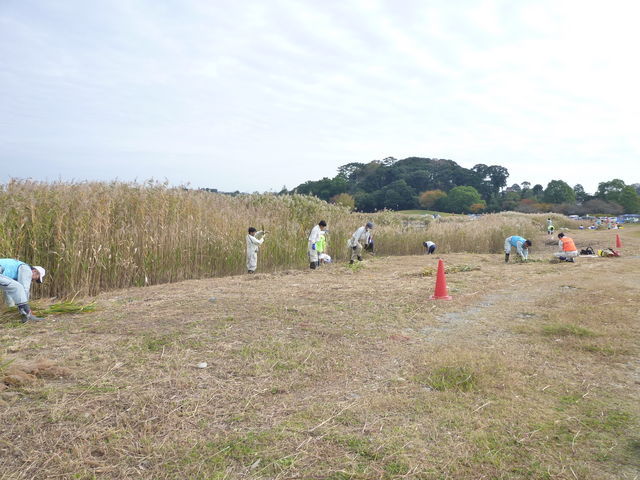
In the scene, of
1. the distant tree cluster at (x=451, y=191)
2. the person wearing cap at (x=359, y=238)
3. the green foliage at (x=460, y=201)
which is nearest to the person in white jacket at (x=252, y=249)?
the person wearing cap at (x=359, y=238)

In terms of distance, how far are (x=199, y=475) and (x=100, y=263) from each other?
6.49 meters

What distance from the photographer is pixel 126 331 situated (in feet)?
18.2

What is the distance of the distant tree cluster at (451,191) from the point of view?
6138 cm

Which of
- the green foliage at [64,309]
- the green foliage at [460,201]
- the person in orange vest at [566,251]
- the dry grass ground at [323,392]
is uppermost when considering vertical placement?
the green foliage at [460,201]

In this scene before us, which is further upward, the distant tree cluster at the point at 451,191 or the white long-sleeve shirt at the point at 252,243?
the distant tree cluster at the point at 451,191

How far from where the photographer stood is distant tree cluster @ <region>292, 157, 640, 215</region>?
6138 centimetres

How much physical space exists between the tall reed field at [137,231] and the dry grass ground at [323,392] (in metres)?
1.32

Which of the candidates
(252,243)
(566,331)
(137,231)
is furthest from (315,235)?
(566,331)

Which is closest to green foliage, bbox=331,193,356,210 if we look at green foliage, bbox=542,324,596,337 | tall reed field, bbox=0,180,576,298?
tall reed field, bbox=0,180,576,298

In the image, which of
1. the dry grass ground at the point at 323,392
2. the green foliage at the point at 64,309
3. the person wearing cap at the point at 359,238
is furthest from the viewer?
the person wearing cap at the point at 359,238

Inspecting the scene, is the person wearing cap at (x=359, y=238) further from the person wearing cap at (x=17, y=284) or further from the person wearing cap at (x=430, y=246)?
the person wearing cap at (x=17, y=284)

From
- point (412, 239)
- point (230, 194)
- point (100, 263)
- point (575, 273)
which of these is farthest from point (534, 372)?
point (412, 239)

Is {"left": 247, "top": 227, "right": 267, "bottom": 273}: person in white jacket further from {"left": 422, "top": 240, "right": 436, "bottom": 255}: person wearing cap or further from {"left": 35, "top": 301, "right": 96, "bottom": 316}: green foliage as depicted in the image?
{"left": 422, "top": 240, "right": 436, "bottom": 255}: person wearing cap

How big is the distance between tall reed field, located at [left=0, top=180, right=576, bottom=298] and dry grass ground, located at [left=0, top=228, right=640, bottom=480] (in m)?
1.32
